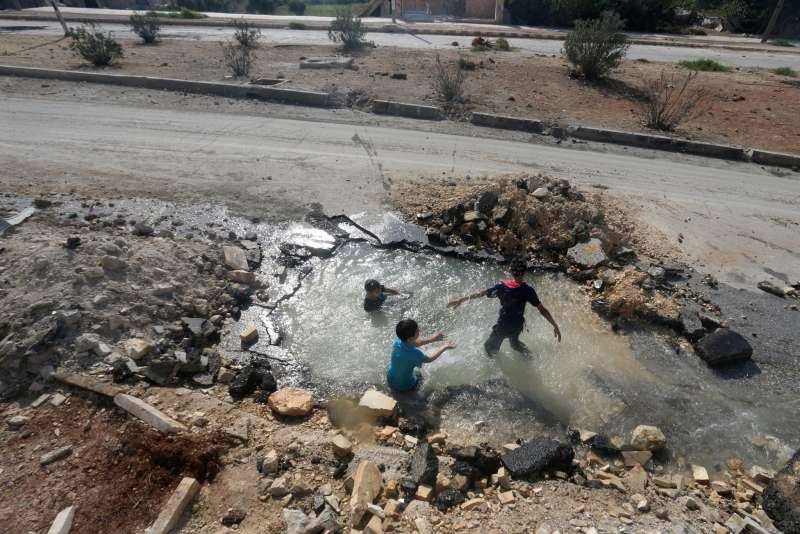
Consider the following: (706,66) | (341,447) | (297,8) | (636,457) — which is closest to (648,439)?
(636,457)

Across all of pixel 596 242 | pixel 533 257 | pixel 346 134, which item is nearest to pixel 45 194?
pixel 346 134

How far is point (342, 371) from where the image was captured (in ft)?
17.1

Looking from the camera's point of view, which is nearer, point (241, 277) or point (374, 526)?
point (374, 526)

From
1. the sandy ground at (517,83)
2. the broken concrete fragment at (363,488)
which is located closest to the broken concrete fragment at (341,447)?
the broken concrete fragment at (363,488)

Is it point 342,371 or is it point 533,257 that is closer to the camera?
point 342,371

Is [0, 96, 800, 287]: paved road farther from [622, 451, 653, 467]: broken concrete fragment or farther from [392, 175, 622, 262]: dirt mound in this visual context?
[622, 451, 653, 467]: broken concrete fragment

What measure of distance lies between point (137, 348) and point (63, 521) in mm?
1803

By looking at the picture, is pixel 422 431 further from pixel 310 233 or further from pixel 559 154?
pixel 559 154

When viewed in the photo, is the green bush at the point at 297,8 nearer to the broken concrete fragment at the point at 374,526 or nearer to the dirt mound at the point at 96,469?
the dirt mound at the point at 96,469

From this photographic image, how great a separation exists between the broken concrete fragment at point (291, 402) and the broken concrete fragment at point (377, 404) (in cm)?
52

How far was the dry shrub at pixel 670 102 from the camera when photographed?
1156cm

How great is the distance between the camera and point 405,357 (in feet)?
15.2

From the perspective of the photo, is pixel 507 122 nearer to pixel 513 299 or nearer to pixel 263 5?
pixel 513 299

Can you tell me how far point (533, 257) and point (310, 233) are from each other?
3.49m
